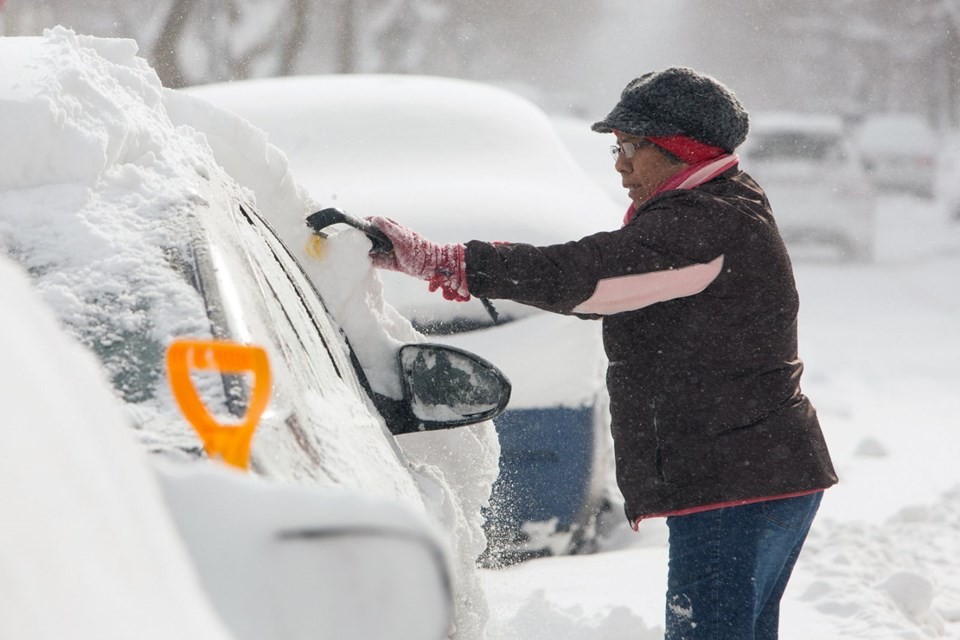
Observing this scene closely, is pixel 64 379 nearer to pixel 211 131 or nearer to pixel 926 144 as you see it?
pixel 211 131

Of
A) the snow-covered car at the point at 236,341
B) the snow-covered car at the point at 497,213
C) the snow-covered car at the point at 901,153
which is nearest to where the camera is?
the snow-covered car at the point at 236,341

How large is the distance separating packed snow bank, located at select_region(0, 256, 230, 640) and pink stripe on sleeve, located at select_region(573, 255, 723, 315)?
1.73 m

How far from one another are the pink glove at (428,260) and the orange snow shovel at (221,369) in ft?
4.92

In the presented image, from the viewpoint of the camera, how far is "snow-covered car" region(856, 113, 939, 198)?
84.7 ft

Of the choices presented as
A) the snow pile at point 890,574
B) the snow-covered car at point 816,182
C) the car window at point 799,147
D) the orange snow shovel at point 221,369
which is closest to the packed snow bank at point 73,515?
the orange snow shovel at point 221,369

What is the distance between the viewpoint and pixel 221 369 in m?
1.33

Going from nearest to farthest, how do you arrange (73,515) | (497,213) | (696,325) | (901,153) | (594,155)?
(73,515) < (696,325) < (497,213) < (594,155) < (901,153)

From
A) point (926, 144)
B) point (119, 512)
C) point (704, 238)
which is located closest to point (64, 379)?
point (119, 512)

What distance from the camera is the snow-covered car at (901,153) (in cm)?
2583

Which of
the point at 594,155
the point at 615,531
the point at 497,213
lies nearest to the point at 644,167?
the point at 497,213

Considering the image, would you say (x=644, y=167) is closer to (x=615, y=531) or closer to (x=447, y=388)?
(x=447, y=388)

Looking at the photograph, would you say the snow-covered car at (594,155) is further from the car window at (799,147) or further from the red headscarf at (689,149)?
the car window at (799,147)

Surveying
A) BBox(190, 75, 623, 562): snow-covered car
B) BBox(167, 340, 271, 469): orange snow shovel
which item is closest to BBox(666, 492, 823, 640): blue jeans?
BBox(190, 75, 623, 562): snow-covered car

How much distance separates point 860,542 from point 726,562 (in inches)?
100
